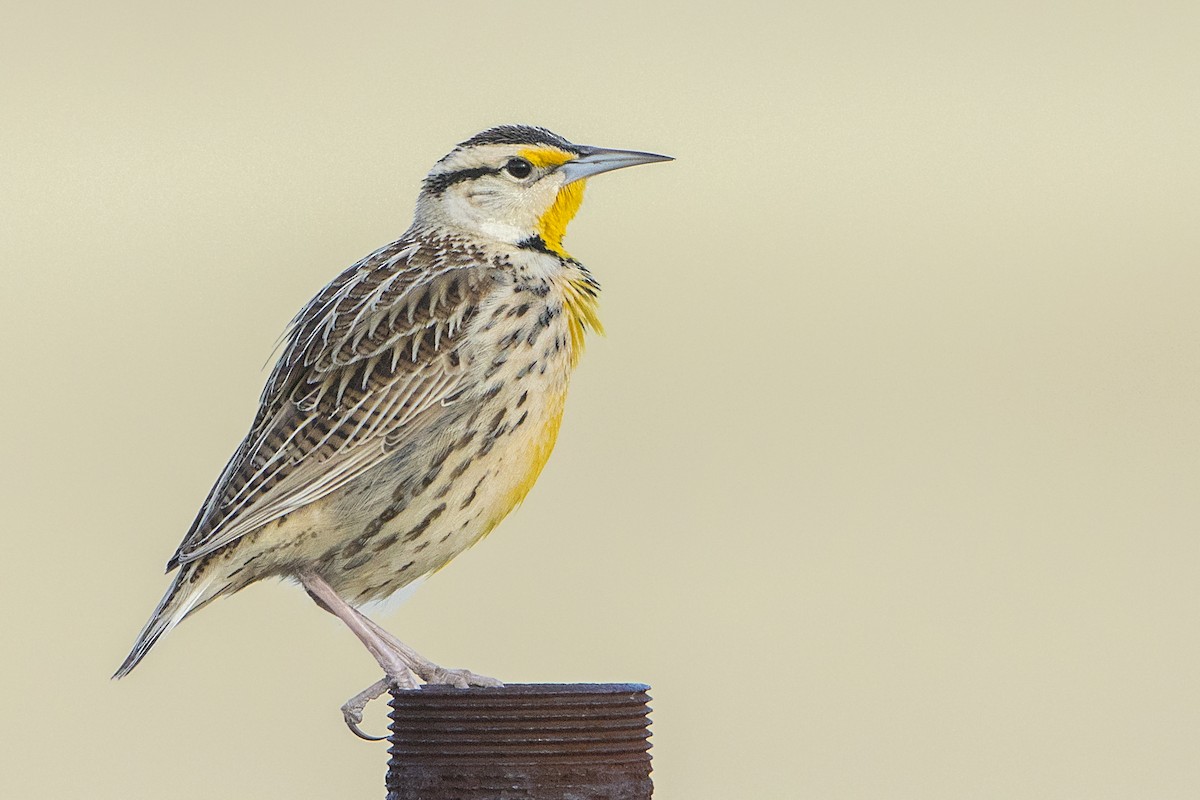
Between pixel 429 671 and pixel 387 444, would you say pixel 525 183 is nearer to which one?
pixel 387 444

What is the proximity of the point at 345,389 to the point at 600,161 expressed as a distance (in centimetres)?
58

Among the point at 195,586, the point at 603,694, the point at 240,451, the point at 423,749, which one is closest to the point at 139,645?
the point at 195,586

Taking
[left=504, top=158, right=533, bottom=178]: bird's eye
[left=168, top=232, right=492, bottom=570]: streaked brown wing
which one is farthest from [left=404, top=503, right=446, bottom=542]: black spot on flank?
[left=504, top=158, right=533, bottom=178]: bird's eye

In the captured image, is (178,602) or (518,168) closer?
(178,602)

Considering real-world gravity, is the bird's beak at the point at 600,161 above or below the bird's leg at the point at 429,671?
above

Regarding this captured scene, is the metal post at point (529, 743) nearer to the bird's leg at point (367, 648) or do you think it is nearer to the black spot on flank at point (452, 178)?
the bird's leg at point (367, 648)

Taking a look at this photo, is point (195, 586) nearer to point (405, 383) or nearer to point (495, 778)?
point (405, 383)

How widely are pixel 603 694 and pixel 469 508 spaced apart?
704 millimetres

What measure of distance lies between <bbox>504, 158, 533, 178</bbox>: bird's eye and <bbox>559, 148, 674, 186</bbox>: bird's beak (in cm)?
6

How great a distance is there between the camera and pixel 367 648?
238 cm

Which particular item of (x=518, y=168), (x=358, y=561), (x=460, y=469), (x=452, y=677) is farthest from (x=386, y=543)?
(x=518, y=168)

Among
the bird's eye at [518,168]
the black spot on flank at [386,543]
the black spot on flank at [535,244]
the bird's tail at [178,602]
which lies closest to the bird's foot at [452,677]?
the black spot on flank at [386,543]

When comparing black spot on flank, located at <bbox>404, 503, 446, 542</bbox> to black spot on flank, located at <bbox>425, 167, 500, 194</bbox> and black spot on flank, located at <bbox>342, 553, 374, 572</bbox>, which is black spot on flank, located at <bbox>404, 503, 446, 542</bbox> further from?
black spot on flank, located at <bbox>425, 167, 500, 194</bbox>

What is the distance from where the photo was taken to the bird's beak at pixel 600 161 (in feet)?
8.62
